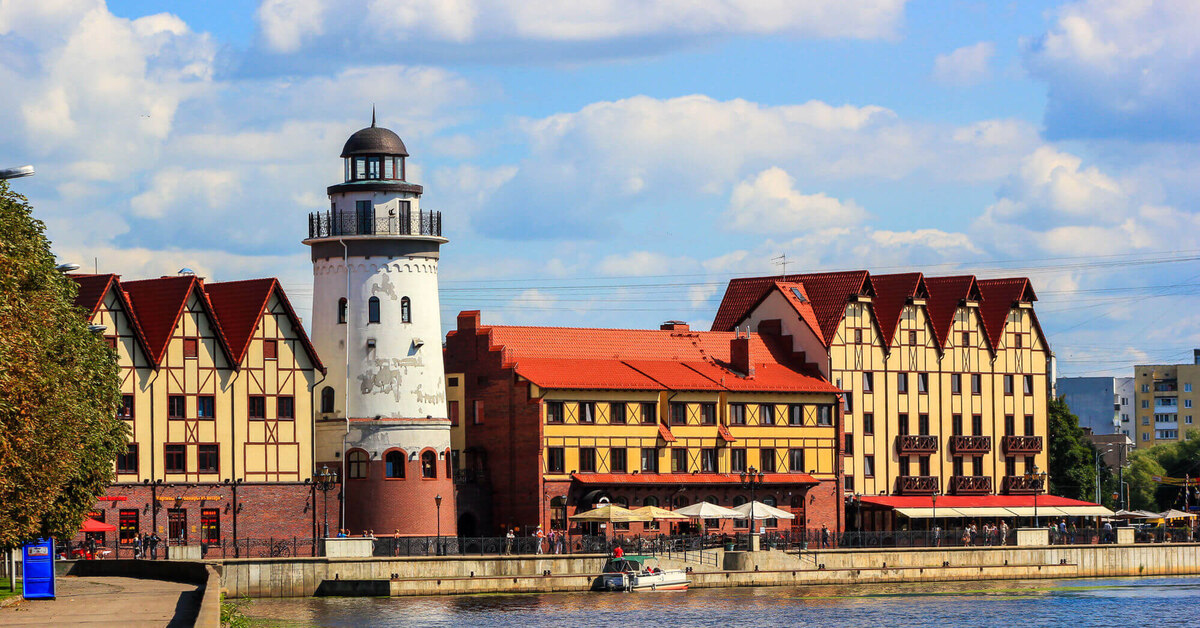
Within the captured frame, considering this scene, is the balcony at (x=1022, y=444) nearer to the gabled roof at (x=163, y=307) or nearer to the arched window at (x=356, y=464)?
the arched window at (x=356, y=464)

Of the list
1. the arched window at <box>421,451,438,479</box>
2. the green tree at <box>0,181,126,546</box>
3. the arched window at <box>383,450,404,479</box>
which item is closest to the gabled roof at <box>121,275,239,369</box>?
the arched window at <box>383,450,404,479</box>

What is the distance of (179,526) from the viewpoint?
90688 mm

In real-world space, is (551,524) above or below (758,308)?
below

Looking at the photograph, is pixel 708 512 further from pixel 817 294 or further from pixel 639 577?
pixel 817 294

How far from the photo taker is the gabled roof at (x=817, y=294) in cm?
11394

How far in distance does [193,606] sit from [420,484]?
4510 centimetres

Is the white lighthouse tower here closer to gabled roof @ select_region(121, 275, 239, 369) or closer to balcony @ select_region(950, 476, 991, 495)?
gabled roof @ select_region(121, 275, 239, 369)

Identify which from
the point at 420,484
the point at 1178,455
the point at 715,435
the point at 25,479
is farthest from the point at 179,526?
the point at 1178,455

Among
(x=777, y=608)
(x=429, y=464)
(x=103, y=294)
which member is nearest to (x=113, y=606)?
(x=777, y=608)

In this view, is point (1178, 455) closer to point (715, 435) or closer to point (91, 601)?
point (715, 435)

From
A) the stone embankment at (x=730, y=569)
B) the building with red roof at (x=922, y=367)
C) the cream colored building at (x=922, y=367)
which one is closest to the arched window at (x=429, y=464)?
the stone embankment at (x=730, y=569)

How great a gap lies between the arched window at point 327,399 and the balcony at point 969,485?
122 feet

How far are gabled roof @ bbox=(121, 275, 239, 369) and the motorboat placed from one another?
67.7 feet

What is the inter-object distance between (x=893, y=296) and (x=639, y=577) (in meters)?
36.1
